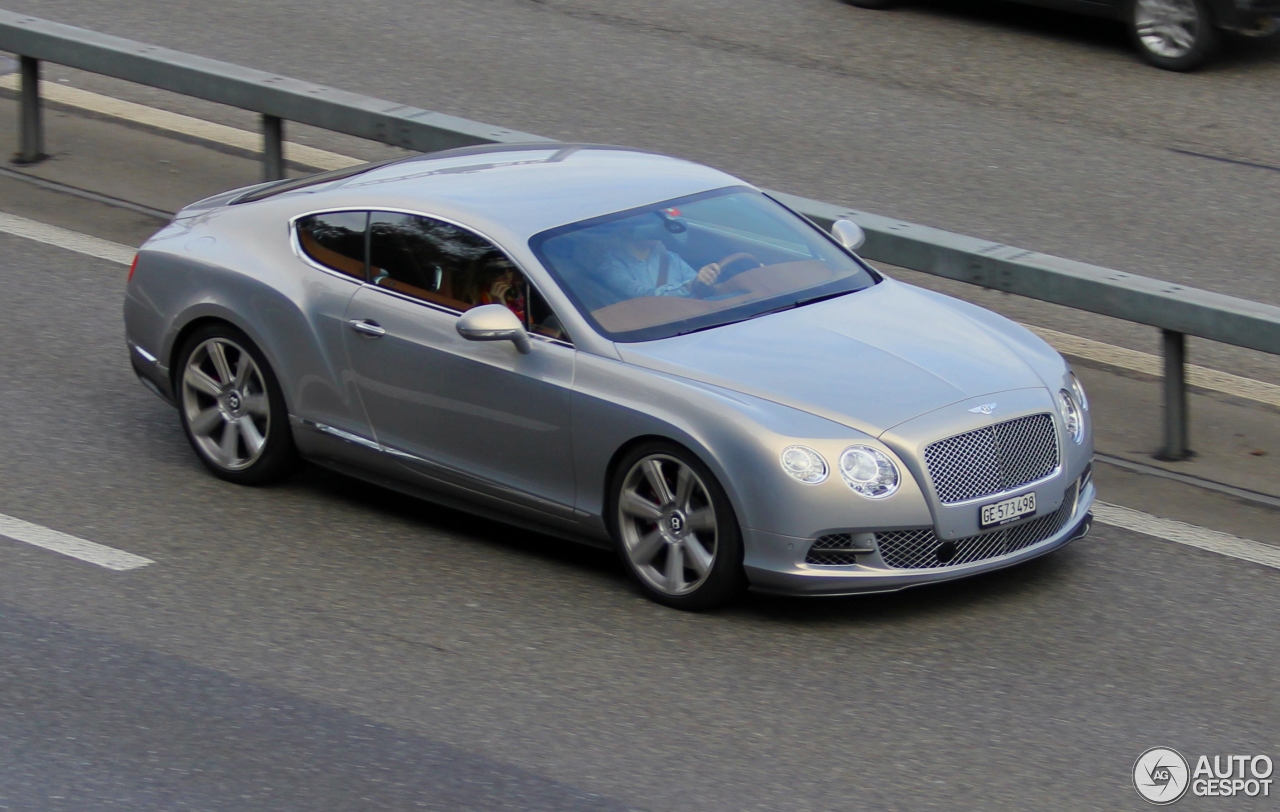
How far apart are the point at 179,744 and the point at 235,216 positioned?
3174mm

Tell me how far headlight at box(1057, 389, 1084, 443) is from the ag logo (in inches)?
63.6

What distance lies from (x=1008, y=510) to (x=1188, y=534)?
1263 mm

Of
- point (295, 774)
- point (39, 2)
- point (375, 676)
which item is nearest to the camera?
point (295, 774)

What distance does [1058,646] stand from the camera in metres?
6.66

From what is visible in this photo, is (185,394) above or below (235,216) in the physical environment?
below

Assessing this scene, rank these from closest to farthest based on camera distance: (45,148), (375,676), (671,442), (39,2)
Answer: (375,676)
(671,442)
(45,148)
(39,2)

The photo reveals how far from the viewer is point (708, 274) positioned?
754 centimetres

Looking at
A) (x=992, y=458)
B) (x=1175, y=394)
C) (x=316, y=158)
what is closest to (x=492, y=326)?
(x=992, y=458)

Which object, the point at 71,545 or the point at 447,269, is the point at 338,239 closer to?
the point at 447,269

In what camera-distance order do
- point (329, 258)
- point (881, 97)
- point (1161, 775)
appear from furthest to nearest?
point (881, 97)
point (329, 258)
point (1161, 775)

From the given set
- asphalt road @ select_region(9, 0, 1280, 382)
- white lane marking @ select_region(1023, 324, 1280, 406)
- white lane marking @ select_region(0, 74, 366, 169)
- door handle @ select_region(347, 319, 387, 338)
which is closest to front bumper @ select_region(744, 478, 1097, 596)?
door handle @ select_region(347, 319, 387, 338)

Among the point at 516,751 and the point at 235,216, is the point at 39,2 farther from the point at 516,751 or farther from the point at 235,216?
the point at 516,751

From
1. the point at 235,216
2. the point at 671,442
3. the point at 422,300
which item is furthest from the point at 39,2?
the point at 671,442

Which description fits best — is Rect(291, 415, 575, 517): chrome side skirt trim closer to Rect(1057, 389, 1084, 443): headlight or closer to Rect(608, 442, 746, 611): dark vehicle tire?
Rect(608, 442, 746, 611): dark vehicle tire
